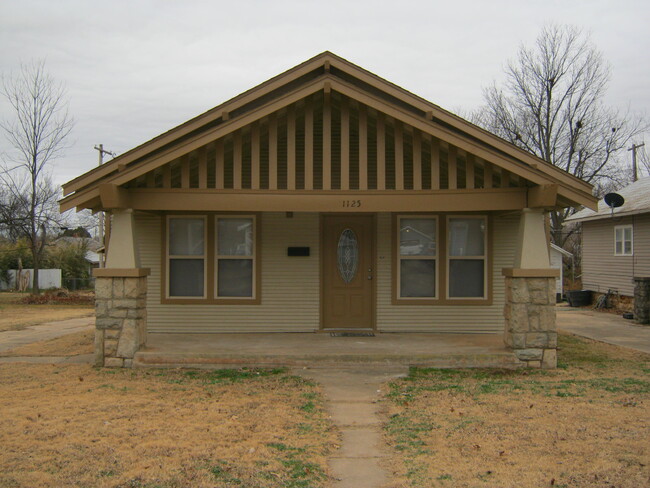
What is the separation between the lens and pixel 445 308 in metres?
11.1

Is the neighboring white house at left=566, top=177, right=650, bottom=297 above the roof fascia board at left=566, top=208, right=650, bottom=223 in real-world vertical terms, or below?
below

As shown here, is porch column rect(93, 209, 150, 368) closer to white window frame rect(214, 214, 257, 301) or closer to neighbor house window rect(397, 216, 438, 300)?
white window frame rect(214, 214, 257, 301)

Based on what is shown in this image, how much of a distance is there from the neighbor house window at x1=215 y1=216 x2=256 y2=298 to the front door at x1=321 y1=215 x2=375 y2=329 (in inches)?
50.2

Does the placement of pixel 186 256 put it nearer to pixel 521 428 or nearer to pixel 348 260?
pixel 348 260

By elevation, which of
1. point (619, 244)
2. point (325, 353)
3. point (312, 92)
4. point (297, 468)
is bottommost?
point (297, 468)

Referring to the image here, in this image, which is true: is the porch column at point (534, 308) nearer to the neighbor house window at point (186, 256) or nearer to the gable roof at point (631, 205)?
the neighbor house window at point (186, 256)

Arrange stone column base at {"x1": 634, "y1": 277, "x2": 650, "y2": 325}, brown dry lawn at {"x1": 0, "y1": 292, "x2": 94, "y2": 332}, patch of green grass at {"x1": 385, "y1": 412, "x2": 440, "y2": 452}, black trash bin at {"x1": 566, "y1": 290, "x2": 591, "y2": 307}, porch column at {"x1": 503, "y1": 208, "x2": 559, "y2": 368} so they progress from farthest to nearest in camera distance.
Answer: black trash bin at {"x1": 566, "y1": 290, "x2": 591, "y2": 307} < brown dry lawn at {"x1": 0, "y1": 292, "x2": 94, "y2": 332} < stone column base at {"x1": 634, "y1": 277, "x2": 650, "y2": 325} < porch column at {"x1": 503, "y1": 208, "x2": 559, "y2": 368} < patch of green grass at {"x1": 385, "y1": 412, "x2": 440, "y2": 452}

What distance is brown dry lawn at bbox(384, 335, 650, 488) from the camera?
15.7 feet

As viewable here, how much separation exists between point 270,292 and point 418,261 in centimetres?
263

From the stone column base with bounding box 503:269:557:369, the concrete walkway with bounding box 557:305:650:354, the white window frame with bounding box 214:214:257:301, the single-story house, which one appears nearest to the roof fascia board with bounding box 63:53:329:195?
the white window frame with bounding box 214:214:257:301

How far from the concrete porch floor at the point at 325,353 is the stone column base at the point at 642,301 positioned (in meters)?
7.30

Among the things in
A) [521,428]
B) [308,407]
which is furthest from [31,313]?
[521,428]

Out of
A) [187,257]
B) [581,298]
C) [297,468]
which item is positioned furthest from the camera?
[581,298]

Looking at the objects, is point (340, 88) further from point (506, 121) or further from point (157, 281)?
point (506, 121)
